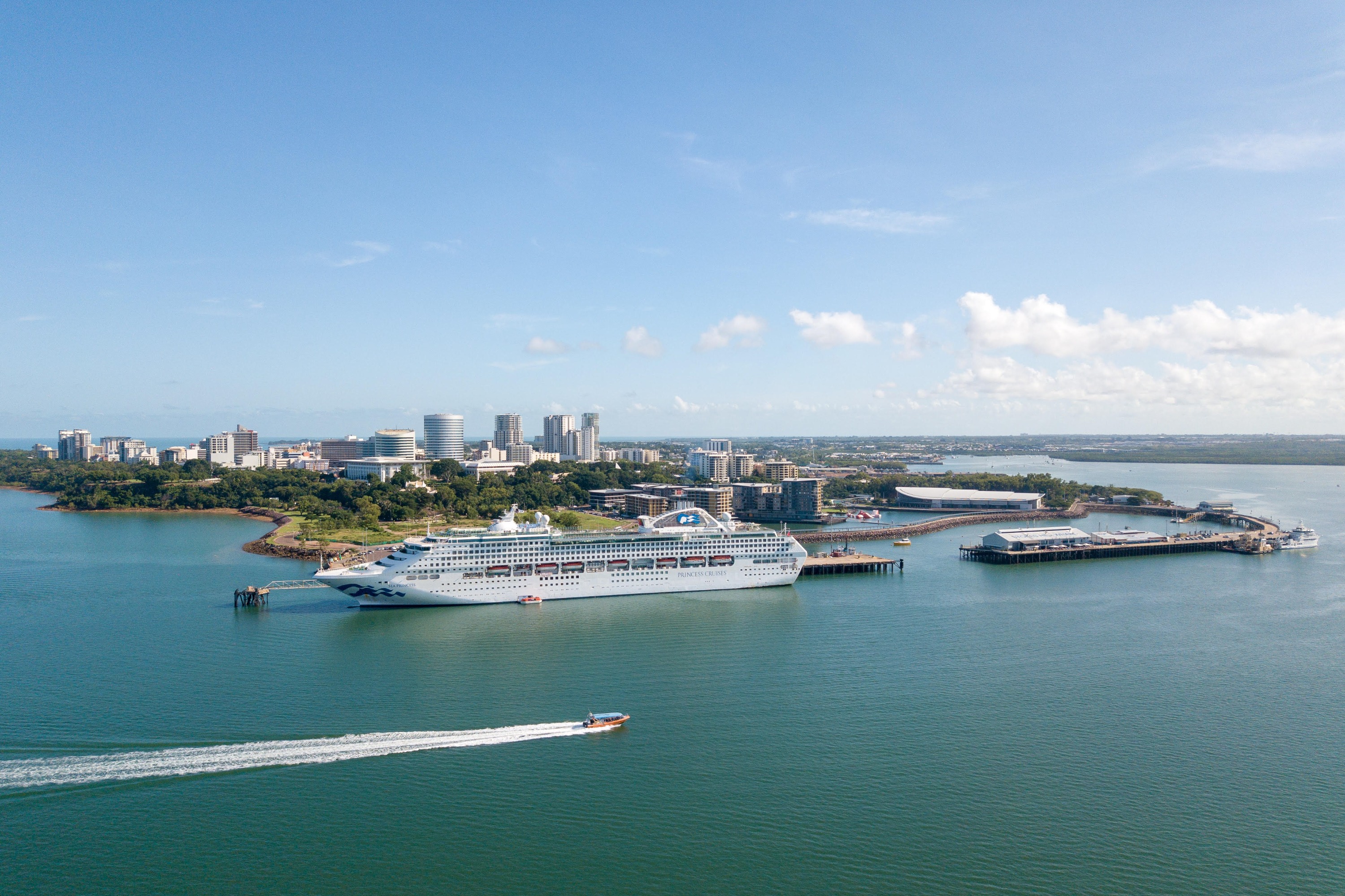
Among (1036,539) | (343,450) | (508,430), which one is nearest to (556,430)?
(508,430)

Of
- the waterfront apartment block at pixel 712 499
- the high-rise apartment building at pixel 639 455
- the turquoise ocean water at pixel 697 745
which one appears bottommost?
the turquoise ocean water at pixel 697 745

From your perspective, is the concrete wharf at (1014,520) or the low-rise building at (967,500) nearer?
the concrete wharf at (1014,520)

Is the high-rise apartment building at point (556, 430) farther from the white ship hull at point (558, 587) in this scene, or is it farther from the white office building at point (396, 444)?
the white ship hull at point (558, 587)

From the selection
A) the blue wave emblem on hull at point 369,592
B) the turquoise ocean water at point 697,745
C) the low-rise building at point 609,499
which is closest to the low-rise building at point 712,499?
the low-rise building at point 609,499

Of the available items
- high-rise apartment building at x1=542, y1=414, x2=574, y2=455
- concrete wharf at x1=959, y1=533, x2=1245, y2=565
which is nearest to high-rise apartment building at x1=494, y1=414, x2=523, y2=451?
high-rise apartment building at x1=542, y1=414, x2=574, y2=455

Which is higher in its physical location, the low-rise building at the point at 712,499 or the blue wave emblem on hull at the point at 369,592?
the low-rise building at the point at 712,499

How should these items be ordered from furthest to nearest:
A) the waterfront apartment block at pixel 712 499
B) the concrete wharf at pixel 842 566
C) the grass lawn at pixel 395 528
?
the waterfront apartment block at pixel 712 499 → the grass lawn at pixel 395 528 → the concrete wharf at pixel 842 566

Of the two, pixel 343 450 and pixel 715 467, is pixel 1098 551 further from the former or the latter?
pixel 343 450
